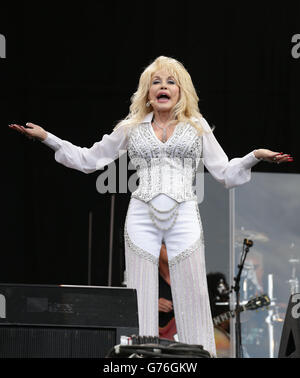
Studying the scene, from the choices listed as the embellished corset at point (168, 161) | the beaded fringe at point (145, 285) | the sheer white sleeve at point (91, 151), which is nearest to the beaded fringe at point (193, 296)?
the beaded fringe at point (145, 285)

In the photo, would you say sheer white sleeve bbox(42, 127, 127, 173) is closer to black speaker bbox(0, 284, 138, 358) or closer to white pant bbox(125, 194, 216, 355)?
white pant bbox(125, 194, 216, 355)

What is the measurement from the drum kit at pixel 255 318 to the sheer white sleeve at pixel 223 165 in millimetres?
2646

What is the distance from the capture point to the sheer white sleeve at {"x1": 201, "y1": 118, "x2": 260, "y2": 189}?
3.53 m

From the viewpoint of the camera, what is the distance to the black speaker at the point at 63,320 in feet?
8.89

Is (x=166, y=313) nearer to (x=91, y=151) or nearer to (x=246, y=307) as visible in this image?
(x=246, y=307)

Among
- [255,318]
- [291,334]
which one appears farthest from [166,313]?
[291,334]

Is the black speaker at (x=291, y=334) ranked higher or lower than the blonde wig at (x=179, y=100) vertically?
lower

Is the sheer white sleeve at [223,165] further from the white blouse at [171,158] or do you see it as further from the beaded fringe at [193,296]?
the beaded fringe at [193,296]

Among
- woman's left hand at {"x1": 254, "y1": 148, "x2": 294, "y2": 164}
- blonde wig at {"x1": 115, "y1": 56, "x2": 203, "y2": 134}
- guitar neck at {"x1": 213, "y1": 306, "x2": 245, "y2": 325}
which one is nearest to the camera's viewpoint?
woman's left hand at {"x1": 254, "y1": 148, "x2": 294, "y2": 164}

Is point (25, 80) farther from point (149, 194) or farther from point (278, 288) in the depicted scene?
point (149, 194)

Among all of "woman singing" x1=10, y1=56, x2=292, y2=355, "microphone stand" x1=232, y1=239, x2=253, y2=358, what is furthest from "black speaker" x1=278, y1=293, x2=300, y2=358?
"microphone stand" x1=232, y1=239, x2=253, y2=358

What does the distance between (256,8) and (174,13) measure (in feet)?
2.11
